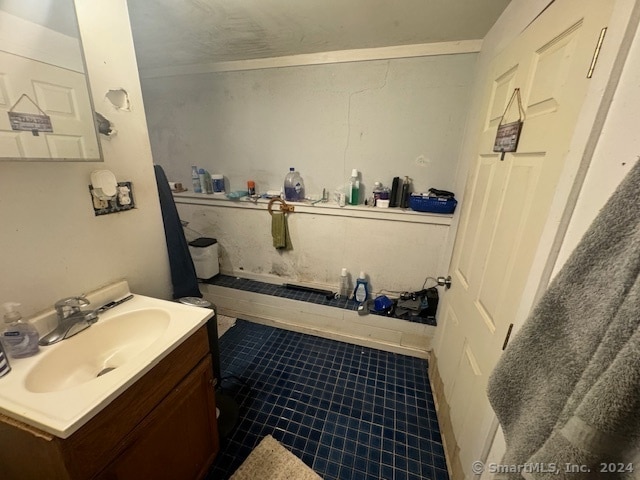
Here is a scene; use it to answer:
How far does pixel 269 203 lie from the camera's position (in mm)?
2000

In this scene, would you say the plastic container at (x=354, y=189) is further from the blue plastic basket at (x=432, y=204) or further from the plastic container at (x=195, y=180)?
the plastic container at (x=195, y=180)

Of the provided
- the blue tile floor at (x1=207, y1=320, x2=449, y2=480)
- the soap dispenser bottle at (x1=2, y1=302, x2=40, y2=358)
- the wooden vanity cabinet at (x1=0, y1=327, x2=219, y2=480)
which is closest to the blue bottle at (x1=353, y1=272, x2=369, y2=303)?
the blue tile floor at (x1=207, y1=320, x2=449, y2=480)

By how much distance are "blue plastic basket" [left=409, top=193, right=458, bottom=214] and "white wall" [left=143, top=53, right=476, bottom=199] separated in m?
0.17

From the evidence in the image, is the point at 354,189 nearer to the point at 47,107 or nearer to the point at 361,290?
the point at 361,290

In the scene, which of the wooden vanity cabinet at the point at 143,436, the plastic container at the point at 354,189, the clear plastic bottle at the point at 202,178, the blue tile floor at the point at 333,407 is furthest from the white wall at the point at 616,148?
the clear plastic bottle at the point at 202,178

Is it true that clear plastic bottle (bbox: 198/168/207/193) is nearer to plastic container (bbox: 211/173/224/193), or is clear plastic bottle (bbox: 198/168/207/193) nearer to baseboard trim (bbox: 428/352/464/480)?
plastic container (bbox: 211/173/224/193)

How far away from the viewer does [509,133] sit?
2.73 feet

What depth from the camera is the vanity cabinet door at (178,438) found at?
0.69 m

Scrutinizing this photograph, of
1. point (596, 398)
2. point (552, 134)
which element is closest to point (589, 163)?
point (552, 134)

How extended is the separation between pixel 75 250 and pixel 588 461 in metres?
1.36

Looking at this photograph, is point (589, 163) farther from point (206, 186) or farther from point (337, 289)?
point (206, 186)

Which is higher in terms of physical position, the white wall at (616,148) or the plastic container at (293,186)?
the white wall at (616,148)

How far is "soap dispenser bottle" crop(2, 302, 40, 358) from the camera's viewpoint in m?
0.68

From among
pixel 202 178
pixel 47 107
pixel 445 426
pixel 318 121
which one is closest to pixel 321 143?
pixel 318 121
